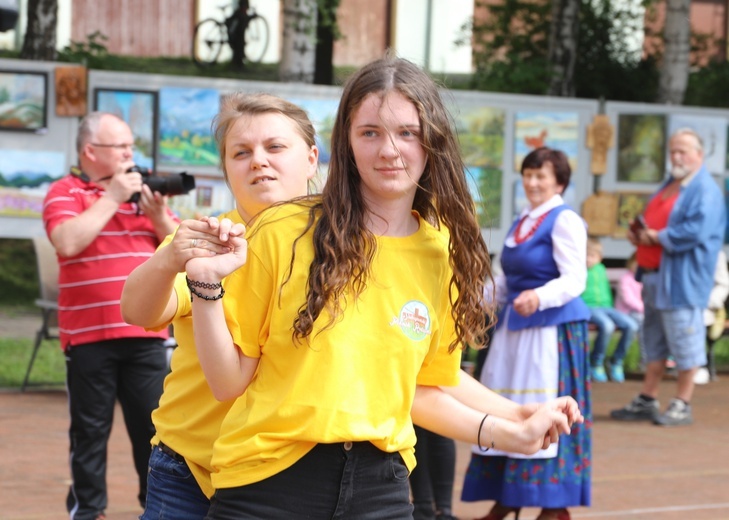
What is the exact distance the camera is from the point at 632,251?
11.9 m

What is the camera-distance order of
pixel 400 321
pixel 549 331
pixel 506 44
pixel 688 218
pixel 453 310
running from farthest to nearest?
pixel 506 44, pixel 688 218, pixel 549 331, pixel 453 310, pixel 400 321

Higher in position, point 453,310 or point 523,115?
point 523,115

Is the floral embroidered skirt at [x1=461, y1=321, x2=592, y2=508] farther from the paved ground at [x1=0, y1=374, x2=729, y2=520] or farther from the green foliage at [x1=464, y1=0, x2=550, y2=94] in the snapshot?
the green foliage at [x1=464, y1=0, x2=550, y2=94]

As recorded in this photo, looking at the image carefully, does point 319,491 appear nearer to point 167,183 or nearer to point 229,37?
point 167,183

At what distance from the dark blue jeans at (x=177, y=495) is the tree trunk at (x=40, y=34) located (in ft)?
35.1

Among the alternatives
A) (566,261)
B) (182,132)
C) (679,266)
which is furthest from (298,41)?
(566,261)

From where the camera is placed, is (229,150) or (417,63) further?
(229,150)

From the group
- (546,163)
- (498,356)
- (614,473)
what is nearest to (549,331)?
(498,356)

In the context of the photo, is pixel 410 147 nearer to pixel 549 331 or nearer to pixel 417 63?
pixel 417 63

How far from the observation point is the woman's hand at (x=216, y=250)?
238cm

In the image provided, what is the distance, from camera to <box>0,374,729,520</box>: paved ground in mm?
6199

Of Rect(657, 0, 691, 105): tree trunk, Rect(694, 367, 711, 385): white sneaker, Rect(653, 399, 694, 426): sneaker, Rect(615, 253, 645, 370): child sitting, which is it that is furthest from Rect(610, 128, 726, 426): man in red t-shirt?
Rect(657, 0, 691, 105): tree trunk

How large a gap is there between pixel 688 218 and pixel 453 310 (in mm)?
6185

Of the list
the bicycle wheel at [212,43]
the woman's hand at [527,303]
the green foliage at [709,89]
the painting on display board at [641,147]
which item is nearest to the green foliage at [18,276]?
the bicycle wheel at [212,43]
